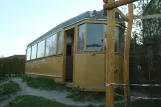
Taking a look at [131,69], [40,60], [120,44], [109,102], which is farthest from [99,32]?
[40,60]

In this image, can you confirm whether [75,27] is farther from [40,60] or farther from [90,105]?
[40,60]

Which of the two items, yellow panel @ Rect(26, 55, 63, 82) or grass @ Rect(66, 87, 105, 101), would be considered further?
yellow panel @ Rect(26, 55, 63, 82)

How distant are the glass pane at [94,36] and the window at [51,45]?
3007mm

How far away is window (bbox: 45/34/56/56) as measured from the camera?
12.2m

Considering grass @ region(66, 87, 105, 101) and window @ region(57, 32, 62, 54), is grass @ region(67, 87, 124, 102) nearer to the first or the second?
grass @ region(66, 87, 105, 101)

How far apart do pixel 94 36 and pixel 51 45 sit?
3.73 meters

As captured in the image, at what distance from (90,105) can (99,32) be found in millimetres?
2957

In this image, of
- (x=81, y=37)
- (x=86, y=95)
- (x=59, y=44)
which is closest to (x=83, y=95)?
(x=86, y=95)

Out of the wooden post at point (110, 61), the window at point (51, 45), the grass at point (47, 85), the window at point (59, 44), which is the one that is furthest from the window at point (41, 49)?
the wooden post at point (110, 61)

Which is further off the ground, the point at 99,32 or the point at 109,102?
the point at 99,32

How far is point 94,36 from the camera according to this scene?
9.55 meters

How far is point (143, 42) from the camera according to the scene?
7.98m

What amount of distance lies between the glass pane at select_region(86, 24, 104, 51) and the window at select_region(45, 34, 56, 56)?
3007 millimetres

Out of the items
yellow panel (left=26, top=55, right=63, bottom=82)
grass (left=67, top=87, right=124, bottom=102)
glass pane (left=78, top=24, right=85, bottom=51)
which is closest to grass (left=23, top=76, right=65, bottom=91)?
yellow panel (left=26, top=55, right=63, bottom=82)
